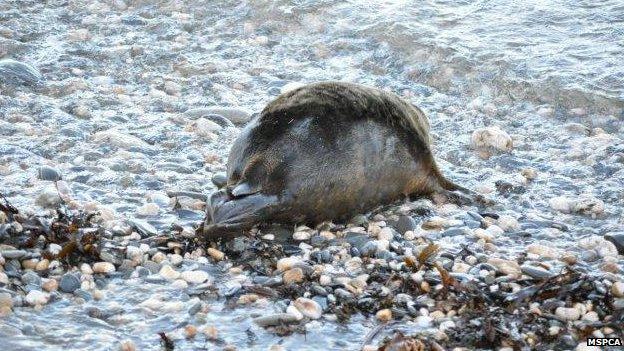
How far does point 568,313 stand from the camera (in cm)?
454

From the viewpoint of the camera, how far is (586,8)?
994 cm

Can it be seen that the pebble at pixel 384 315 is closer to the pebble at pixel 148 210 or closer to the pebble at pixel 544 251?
the pebble at pixel 544 251

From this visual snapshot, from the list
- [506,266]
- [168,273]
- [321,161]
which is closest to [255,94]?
[321,161]

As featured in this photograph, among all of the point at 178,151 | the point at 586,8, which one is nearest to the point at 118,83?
the point at 178,151

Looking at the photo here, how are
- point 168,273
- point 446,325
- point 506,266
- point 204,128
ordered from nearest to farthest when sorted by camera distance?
point 446,325 → point 168,273 → point 506,266 → point 204,128

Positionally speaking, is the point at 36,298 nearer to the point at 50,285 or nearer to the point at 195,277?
the point at 50,285

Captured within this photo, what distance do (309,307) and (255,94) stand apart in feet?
13.4

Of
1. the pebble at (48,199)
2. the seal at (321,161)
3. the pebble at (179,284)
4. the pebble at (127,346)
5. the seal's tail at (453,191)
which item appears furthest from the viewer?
the seal's tail at (453,191)

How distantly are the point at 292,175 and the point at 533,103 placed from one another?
12.0 ft

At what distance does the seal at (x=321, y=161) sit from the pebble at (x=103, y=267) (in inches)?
24.2

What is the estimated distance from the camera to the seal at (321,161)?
5.40 meters

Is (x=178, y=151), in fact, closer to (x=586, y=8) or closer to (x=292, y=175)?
(x=292, y=175)

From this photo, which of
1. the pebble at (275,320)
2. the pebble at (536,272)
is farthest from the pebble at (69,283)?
the pebble at (536,272)

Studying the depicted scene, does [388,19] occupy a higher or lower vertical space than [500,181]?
higher
